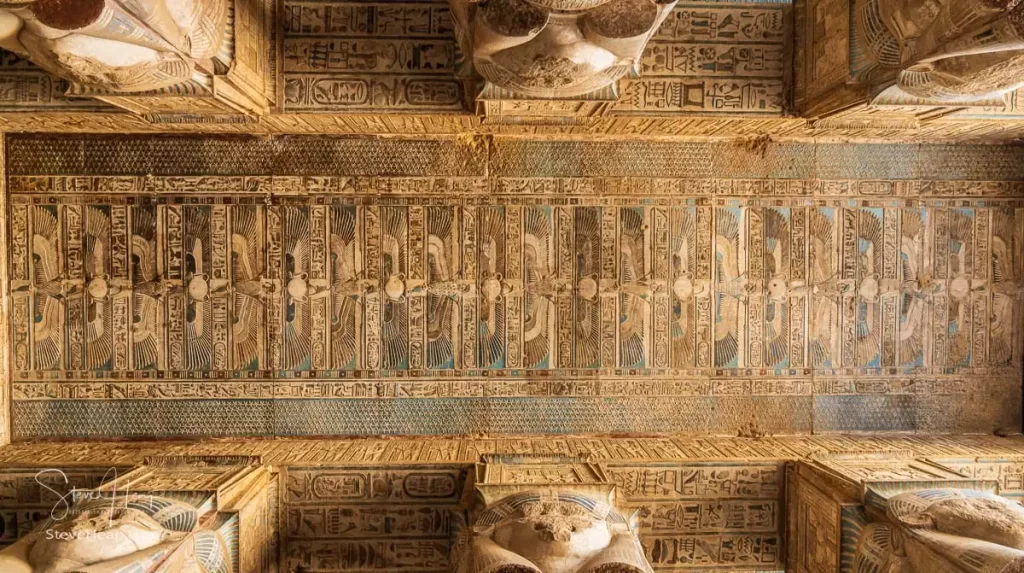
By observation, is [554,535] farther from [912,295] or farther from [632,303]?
[912,295]

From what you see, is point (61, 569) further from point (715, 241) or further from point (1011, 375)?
point (1011, 375)

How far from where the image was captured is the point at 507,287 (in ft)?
16.7

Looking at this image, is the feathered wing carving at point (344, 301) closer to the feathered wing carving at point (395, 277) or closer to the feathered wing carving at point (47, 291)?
the feathered wing carving at point (395, 277)

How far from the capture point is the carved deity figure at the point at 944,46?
3.00 m

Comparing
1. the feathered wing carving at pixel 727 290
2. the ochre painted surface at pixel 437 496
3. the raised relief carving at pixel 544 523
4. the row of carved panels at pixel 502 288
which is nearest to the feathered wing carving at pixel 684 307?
the row of carved panels at pixel 502 288

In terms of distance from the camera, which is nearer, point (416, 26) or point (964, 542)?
point (964, 542)

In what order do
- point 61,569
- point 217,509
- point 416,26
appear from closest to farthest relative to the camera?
1. point 61,569
2. point 217,509
3. point 416,26

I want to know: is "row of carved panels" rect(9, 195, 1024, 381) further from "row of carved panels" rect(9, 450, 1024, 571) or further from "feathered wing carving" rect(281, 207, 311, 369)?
"row of carved panels" rect(9, 450, 1024, 571)

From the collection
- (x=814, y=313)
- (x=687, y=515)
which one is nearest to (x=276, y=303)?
(x=687, y=515)

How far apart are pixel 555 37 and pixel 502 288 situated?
2.35m

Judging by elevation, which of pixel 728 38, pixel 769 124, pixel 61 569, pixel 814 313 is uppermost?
pixel 728 38

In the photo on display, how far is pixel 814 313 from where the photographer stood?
5152 millimetres

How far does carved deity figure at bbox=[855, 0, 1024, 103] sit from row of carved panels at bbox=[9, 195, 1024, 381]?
5.24 feet

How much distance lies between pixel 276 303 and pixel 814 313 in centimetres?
472
